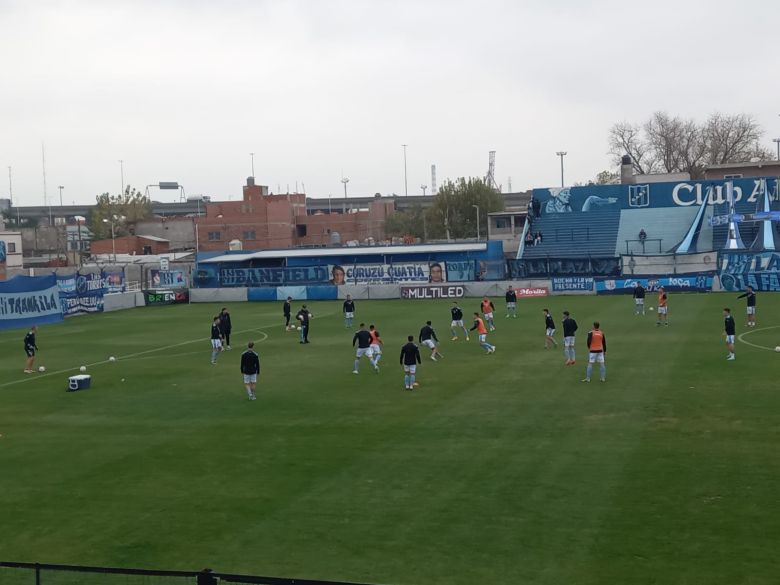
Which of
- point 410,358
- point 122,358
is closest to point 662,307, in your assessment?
point 410,358

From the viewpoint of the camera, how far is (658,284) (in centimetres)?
6119

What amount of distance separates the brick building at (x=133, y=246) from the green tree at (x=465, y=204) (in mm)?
38151

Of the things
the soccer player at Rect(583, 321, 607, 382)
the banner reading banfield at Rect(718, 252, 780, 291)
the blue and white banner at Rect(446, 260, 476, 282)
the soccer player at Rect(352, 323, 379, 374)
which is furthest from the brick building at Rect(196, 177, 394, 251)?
the soccer player at Rect(583, 321, 607, 382)

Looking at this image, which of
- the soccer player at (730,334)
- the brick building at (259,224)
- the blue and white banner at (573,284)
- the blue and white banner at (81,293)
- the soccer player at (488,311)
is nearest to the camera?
the soccer player at (730,334)

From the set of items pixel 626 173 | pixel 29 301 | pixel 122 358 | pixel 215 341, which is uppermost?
pixel 626 173

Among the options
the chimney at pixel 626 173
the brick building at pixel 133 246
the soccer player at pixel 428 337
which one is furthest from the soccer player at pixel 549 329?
the brick building at pixel 133 246

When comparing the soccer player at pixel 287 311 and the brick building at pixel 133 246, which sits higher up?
the brick building at pixel 133 246

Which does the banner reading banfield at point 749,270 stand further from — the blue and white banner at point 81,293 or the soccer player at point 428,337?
the blue and white banner at point 81,293

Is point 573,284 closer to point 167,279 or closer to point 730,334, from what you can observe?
point 730,334

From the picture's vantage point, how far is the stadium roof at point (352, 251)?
78.1 m

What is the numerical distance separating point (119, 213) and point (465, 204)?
52.5 meters

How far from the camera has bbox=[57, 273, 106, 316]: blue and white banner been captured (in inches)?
2367

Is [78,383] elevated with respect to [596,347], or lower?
lower

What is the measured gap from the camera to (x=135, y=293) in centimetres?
6881
